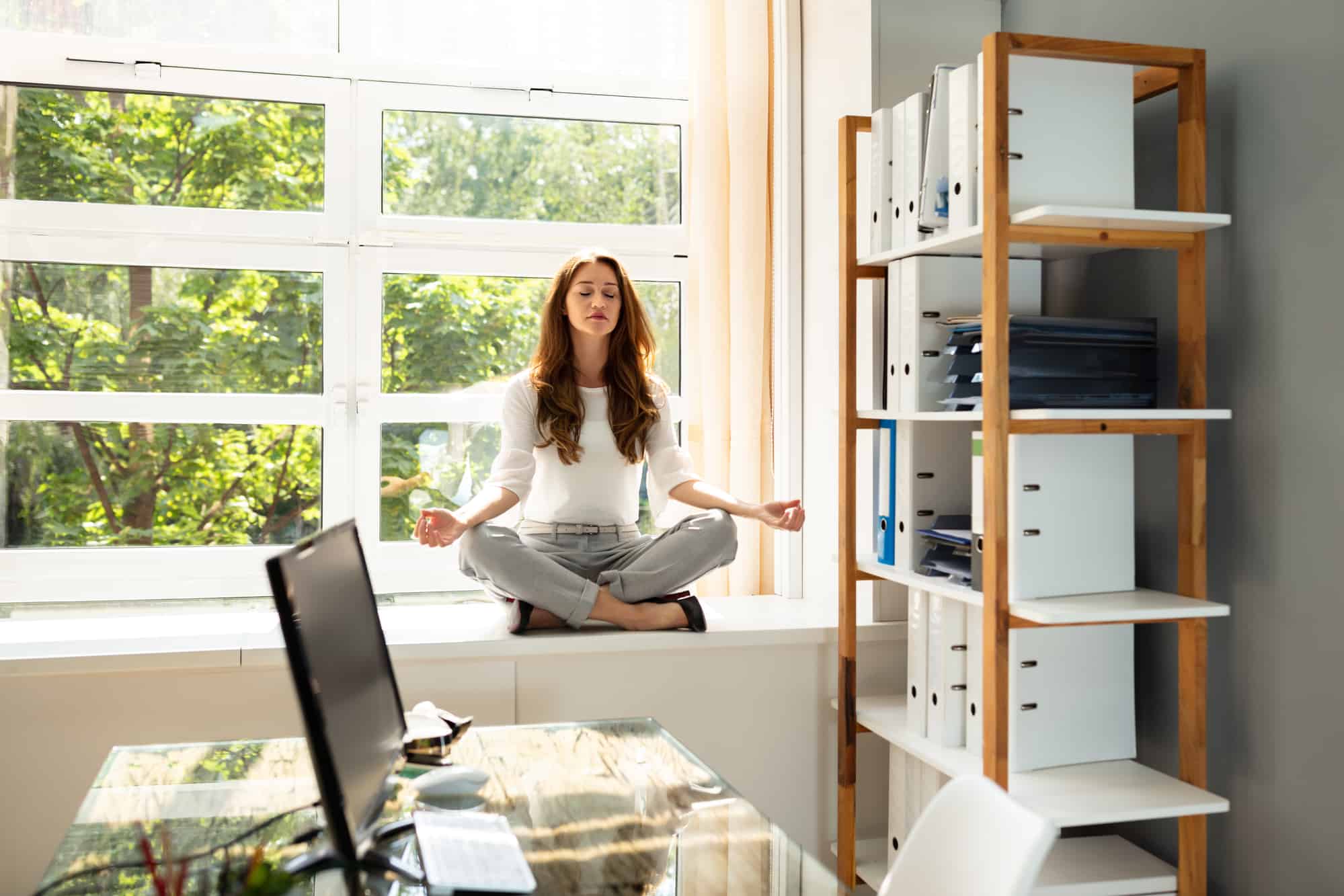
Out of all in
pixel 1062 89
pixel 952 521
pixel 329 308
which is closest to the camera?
pixel 1062 89

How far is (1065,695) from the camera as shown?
1945mm

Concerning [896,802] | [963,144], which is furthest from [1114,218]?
[896,802]

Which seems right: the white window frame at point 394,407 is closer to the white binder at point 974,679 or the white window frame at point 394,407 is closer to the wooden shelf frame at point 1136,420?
the white binder at point 974,679

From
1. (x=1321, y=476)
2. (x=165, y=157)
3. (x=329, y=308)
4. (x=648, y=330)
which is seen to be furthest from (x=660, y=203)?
(x=1321, y=476)

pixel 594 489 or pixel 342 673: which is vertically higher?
pixel 594 489

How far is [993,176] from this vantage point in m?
1.77

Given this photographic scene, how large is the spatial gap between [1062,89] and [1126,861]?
133 cm

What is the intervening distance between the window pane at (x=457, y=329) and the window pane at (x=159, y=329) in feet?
0.65

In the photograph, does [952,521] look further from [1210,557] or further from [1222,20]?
Answer: [1222,20]

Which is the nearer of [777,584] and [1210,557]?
[1210,557]

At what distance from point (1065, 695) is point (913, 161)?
981mm

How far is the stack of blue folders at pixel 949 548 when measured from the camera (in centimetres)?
207

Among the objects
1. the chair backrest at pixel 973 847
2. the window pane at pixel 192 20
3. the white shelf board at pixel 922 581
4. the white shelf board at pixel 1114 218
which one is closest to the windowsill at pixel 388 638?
the white shelf board at pixel 922 581

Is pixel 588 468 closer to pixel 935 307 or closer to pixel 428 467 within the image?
pixel 428 467
